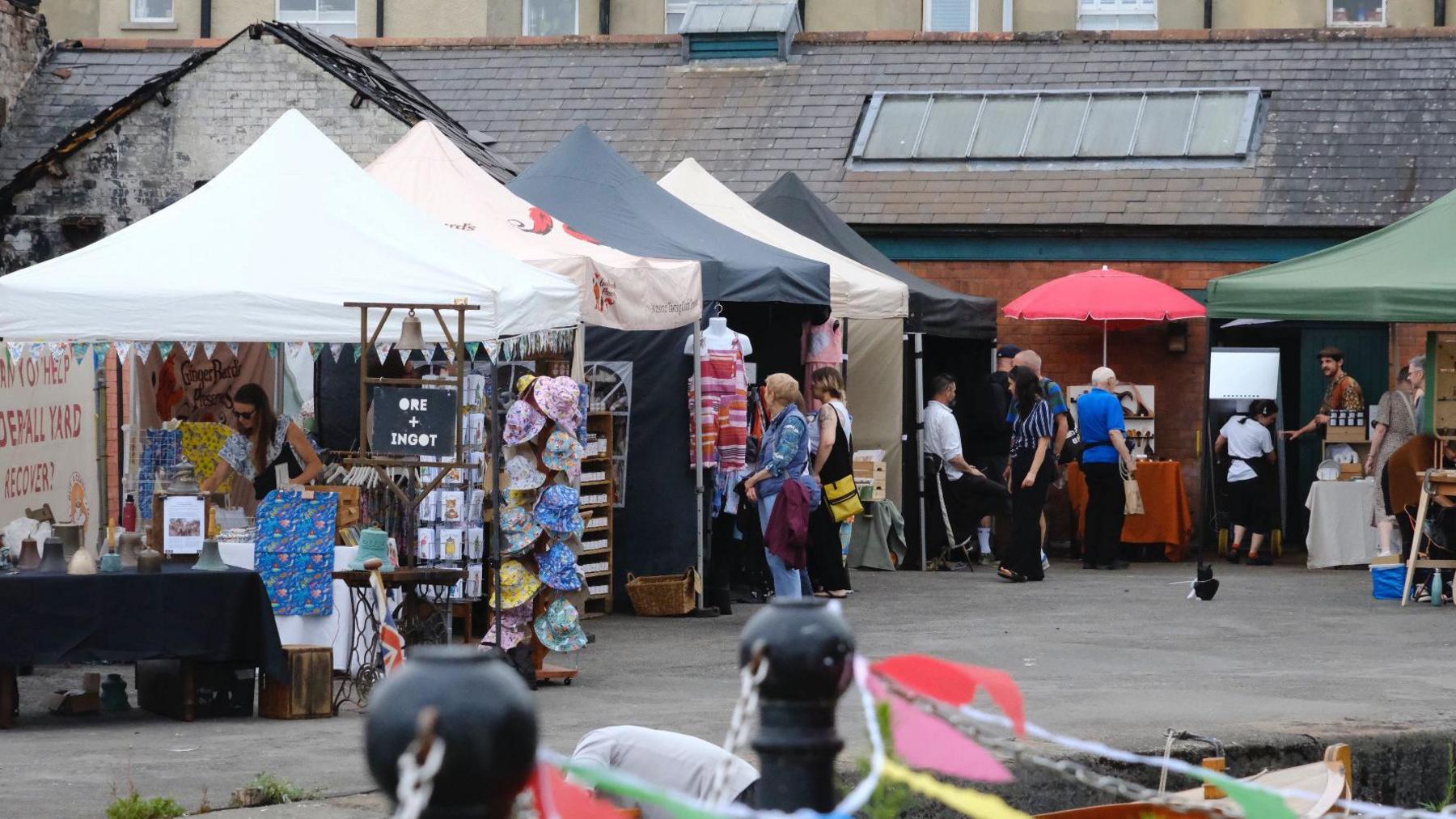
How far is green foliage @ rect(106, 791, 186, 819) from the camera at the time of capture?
6.48 meters

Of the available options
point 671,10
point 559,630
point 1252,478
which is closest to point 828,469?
point 559,630

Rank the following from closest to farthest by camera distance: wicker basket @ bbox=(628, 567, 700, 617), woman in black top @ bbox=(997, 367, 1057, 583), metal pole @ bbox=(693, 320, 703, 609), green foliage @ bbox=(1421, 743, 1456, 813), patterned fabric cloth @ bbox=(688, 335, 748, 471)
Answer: green foliage @ bbox=(1421, 743, 1456, 813) → metal pole @ bbox=(693, 320, 703, 609) → wicker basket @ bbox=(628, 567, 700, 617) → patterned fabric cloth @ bbox=(688, 335, 748, 471) → woman in black top @ bbox=(997, 367, 1057, 583)

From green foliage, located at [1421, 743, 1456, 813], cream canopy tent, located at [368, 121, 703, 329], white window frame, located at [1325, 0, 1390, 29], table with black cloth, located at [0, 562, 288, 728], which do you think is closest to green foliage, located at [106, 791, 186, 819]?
table with black cloth, located at [0, 562, 288, 728]

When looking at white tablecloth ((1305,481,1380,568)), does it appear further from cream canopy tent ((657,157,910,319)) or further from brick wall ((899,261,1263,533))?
cream canopy tent ((657,157,910,319))

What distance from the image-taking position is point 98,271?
9.53 metres

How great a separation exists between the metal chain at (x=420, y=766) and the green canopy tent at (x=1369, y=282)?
12026 millimetres

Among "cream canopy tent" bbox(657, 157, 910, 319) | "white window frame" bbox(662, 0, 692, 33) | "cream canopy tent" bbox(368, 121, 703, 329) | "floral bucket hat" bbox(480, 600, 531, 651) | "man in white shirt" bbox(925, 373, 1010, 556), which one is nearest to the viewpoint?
"floral bucket hat" bbox(480, 600, 531, 651)

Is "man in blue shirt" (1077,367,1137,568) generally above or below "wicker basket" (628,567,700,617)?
above

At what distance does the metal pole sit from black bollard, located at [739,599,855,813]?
34.6 feet

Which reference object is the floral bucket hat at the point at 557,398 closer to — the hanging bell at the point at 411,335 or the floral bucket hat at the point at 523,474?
the floral bucket hat at the point at 523,474

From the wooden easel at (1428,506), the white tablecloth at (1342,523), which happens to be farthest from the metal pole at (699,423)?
the white tablecloth at (1342,523)

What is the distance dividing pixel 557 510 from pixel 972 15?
18882 mm

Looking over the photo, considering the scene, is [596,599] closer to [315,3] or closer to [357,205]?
[357,205]

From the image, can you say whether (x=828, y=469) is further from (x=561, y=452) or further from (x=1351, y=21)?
(x=1351, y=21)
